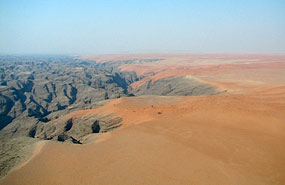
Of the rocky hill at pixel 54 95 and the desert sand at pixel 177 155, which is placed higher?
the desert sand at pixel 177 155

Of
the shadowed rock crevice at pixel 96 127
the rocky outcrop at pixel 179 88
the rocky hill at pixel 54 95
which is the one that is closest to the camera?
the shadowed rock crevice at pixel 96 127

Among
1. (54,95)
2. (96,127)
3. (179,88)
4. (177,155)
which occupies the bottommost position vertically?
(54,95)

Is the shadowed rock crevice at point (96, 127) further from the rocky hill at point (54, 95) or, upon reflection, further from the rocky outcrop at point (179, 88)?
the rocky outcrop at point (179, 88)

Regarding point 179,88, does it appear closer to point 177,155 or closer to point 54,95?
point 54,95

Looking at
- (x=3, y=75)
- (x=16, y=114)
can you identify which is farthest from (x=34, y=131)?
(x=3, y=75)

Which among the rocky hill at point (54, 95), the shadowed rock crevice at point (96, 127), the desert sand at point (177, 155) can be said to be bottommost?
the rocky hill at point (54, 95)

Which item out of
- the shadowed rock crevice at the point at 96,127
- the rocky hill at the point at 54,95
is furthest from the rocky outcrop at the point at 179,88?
the shadowed rock crevice at the point at 96,127

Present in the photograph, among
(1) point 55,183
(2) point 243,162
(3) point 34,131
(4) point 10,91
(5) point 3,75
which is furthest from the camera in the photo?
(5) point 3,75

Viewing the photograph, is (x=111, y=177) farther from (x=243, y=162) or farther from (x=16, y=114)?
(x=16, y=114)

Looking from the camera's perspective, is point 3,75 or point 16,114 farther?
point 3,75

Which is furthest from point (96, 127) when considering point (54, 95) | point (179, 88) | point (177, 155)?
point (54, 95)

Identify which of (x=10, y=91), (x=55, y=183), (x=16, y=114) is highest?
(x=55, y=183)
